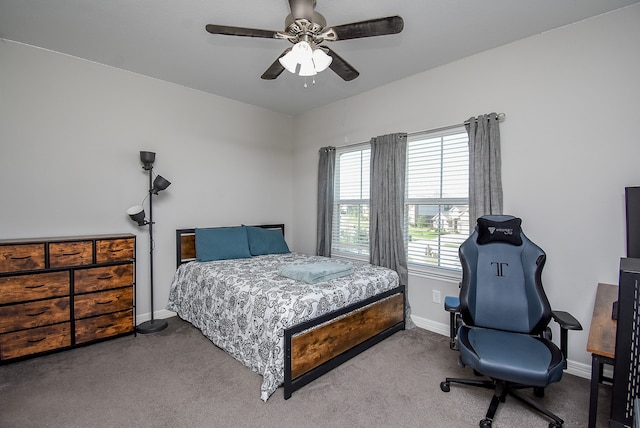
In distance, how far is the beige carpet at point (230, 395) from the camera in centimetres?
188

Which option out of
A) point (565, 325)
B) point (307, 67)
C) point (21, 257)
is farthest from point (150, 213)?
point (565, 325)

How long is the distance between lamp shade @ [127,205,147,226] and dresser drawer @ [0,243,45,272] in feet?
2.40

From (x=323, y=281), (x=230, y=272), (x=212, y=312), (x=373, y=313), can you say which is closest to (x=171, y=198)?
(x=230, y=272)

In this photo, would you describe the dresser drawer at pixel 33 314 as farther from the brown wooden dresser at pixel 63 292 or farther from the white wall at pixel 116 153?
the white wall at pixel 116 153

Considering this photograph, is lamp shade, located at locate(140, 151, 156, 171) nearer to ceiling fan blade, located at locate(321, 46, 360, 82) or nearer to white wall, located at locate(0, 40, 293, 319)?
white wall, located at locate(0, 40, 293, 319)

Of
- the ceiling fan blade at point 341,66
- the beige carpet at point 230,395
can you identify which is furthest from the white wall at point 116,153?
the ceiling fan blade at point 341,66

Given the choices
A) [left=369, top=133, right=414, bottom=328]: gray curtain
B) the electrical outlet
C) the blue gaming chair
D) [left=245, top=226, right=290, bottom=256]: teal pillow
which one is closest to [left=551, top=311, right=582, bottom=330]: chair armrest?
the blue gaming chair

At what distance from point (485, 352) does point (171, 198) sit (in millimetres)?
3499

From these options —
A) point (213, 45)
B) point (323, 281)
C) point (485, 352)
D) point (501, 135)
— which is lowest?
point (485, 352)

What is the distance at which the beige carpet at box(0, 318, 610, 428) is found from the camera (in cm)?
188

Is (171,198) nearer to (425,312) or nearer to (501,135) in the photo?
(425,312)

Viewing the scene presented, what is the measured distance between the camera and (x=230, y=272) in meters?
3.00

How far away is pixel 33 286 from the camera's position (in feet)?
8.27

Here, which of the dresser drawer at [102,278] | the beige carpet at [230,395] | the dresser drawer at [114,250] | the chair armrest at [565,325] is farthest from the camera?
the dresser drawer at [114,250]
